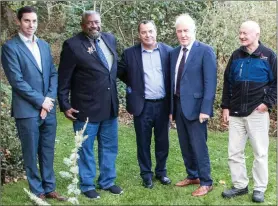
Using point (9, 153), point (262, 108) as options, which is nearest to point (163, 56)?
point (262, 108)

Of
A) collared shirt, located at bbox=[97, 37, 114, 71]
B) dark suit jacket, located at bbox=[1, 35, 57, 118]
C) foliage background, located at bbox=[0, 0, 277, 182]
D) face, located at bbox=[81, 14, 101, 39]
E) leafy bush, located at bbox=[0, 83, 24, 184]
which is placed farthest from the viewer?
foliage background, located at bbox=[0, 0, 277, 182]

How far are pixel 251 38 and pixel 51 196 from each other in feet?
8.96

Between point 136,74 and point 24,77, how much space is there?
1.27 metres

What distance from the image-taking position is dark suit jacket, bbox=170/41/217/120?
15.3 ft

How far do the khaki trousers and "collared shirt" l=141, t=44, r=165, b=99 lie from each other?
888 mm

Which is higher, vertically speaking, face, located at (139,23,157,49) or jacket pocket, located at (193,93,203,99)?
face, located at (139,23,157,49)

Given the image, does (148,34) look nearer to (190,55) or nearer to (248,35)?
(190,55)

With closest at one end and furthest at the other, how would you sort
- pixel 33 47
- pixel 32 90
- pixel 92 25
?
pixel 32 90 → pixel 33 47 → pixel 92 25

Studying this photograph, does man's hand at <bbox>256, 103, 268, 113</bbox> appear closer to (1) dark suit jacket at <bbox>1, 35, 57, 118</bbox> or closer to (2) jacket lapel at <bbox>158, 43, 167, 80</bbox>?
(2) jacket lapel at <bbox>158, 43, 167, 80</bbox>

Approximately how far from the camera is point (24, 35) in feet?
14.7

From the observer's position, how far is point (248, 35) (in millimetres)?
4418

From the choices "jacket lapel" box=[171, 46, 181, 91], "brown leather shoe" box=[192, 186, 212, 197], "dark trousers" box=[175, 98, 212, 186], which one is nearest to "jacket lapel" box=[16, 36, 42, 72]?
"jacket lapel" box=[171, 46, 181, 91]

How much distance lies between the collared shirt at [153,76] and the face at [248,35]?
1.02 meters

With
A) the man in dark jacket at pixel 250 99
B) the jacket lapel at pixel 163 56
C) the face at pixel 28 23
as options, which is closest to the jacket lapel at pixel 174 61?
the jacket lapel at pixel 163 56
